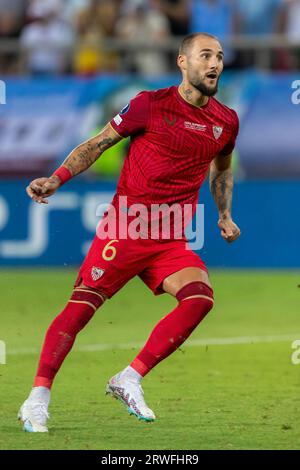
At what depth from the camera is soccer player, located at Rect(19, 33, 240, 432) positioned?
7648 millimetres

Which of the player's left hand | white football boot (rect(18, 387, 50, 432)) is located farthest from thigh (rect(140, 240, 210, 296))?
white football boot (rect(18, 387, 50, 432))

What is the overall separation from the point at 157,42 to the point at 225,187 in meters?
9.82

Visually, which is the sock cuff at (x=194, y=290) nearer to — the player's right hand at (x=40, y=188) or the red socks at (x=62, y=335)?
the red socks at (x=62, y=335)

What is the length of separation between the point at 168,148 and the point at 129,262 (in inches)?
29.3

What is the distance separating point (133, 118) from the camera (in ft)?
25.5

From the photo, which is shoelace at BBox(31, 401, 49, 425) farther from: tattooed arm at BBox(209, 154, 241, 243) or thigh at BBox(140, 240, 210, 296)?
tattooed arm at BBox(209, 154, 241, 243)

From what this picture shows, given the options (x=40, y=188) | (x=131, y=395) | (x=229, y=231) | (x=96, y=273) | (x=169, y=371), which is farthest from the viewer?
(x=169, y=371)

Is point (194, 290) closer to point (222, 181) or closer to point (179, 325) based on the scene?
point (179, 325)

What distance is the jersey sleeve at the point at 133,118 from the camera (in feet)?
25.4

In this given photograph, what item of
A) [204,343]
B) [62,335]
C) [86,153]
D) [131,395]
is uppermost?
[204,343]

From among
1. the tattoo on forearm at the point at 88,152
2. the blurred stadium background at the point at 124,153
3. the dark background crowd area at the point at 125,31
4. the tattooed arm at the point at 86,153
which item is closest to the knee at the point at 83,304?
the tattooed arm at the point at 86,153

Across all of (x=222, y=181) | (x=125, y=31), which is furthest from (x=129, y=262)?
(x=125, y=31)

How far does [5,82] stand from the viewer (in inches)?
670

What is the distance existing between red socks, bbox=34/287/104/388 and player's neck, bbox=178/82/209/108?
4.41 ft
